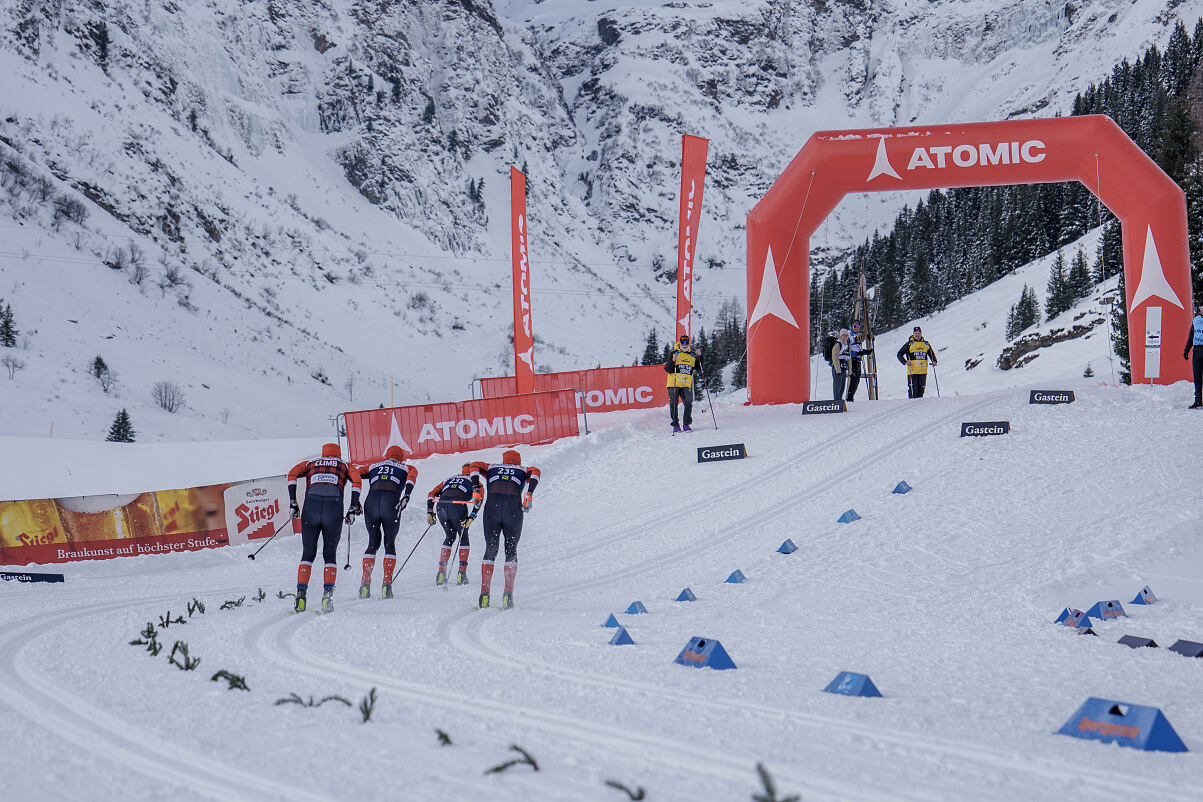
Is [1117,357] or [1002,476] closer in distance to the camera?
[1002,476]

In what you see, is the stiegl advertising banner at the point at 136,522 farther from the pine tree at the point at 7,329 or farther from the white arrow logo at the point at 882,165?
the pine tree at the point at 7,329

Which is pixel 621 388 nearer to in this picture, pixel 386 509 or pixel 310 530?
pixel 386 509

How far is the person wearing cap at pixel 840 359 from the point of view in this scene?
16734 millimetres

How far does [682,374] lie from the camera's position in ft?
51.5

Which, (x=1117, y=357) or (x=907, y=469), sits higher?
(x=1117, y=357)

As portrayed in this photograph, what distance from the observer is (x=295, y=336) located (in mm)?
45906

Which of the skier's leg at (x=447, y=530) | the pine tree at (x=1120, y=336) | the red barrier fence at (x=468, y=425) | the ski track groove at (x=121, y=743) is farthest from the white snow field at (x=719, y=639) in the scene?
the pine tree at (x=1120, y=336)

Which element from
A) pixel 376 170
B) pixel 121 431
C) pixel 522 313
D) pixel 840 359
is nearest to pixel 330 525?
pixel 840 359

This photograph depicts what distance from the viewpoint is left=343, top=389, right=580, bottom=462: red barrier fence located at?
17203 millimetres

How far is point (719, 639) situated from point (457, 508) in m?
4.28

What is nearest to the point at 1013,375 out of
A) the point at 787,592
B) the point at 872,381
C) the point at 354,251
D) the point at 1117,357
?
the point at 1117,357

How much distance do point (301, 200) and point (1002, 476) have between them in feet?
196

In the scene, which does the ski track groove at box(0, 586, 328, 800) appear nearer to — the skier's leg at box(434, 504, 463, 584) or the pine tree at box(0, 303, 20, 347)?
the skier's leg at box(434, 504, 463, 584)

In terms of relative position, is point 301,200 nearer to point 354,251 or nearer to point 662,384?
point 354,251
